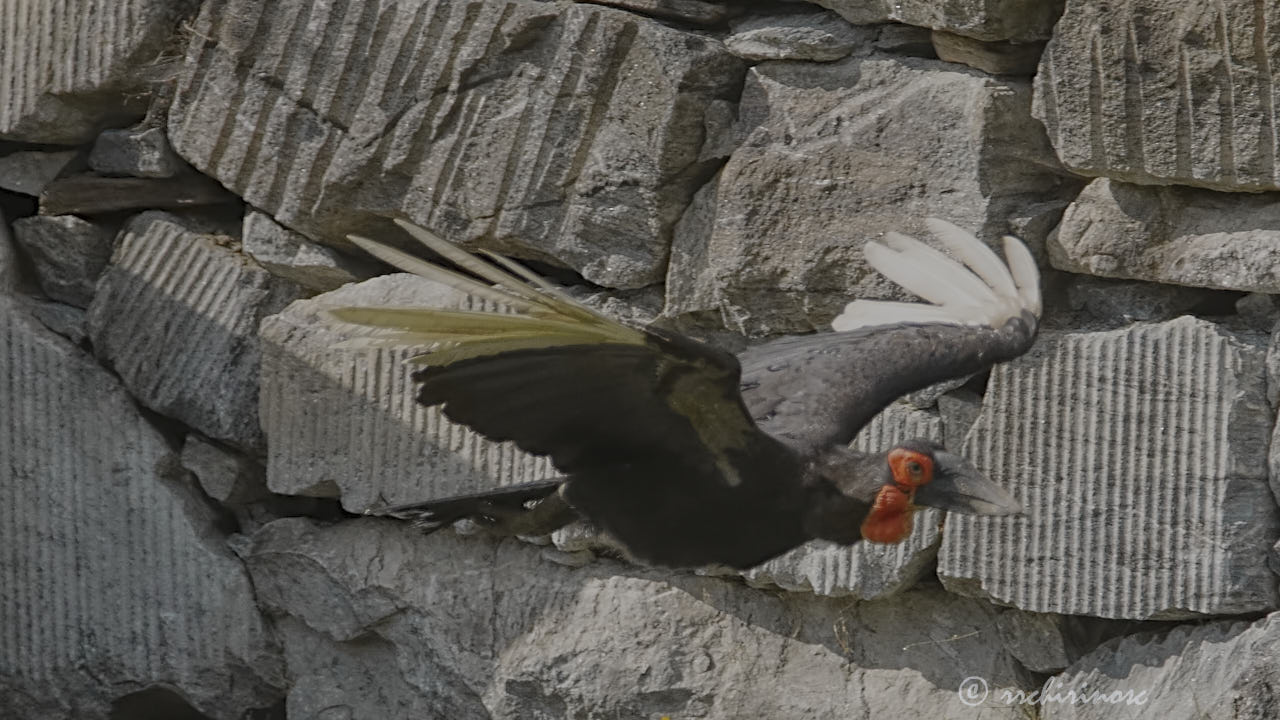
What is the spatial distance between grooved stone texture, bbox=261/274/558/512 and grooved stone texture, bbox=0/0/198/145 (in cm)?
74

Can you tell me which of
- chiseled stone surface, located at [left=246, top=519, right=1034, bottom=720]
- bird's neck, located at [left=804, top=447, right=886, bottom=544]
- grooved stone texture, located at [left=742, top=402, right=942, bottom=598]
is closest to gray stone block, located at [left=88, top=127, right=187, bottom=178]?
chiseled stone surface, located at [left=246, top=519, right=1034, bottom=720]

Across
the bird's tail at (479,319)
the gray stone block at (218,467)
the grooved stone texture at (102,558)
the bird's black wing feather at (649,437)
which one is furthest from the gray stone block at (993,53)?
the grooved stone texture at (102,558)

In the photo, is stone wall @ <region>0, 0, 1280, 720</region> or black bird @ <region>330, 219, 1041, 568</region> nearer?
black bird @ <region>330, 219, 1041, 568</region>

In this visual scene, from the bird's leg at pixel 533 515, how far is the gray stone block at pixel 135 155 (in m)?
1.70

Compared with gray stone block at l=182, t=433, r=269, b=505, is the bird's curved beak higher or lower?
higher

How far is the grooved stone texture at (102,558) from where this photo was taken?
455 centimetres

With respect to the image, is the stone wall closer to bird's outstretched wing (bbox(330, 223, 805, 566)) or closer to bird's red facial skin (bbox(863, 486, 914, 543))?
bird's red facial skin (bbox(863, 486, 914, 543))

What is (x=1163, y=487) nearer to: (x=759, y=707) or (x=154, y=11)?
(x=759, y=707)

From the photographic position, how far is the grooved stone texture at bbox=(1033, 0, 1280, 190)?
3.30 metres

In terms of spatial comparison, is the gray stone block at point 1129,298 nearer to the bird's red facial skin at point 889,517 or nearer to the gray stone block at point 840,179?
the gray stone block at point 840,179

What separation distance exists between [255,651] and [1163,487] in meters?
2.34

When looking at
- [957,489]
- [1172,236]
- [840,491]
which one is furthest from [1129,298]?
[840,491]

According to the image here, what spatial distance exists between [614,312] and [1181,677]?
4.79ft

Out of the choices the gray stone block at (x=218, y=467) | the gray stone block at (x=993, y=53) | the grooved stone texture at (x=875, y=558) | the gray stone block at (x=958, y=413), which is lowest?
the gray stone block at (x=218, y=467)
